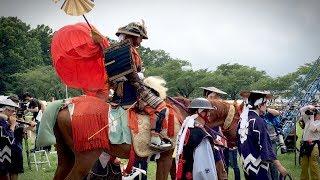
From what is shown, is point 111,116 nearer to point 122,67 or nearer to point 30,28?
point 122,67

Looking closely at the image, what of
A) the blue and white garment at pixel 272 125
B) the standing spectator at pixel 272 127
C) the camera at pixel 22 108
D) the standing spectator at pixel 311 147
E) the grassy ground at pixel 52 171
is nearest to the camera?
the standing spectator at pixel 272 127

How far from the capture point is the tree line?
53562 mm

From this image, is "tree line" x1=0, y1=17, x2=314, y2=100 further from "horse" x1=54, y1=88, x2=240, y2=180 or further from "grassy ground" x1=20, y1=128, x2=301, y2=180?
"horse" x1=54, y1=88, x2=240, y2=180

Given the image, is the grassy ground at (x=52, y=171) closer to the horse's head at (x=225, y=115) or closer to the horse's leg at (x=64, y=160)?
the horse's head at (x=225, y=115)

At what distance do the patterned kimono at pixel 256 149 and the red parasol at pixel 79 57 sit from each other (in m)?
2.63

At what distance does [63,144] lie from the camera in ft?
22.8

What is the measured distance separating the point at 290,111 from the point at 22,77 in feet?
149

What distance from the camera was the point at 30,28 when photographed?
73.1 m

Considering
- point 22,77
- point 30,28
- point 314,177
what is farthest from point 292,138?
point 30,28

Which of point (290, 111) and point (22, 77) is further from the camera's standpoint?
point (22, 77)

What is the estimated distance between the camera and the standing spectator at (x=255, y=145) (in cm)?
575

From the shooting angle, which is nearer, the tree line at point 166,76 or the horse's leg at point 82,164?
the horse's leg at point 82,164

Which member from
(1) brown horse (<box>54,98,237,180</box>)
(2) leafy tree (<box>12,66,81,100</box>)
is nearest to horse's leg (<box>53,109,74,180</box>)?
(1) brown horse (<box>54,98,237,180</box>)

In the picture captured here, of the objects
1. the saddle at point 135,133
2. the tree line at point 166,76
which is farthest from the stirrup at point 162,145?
the tree line at point 166,76
